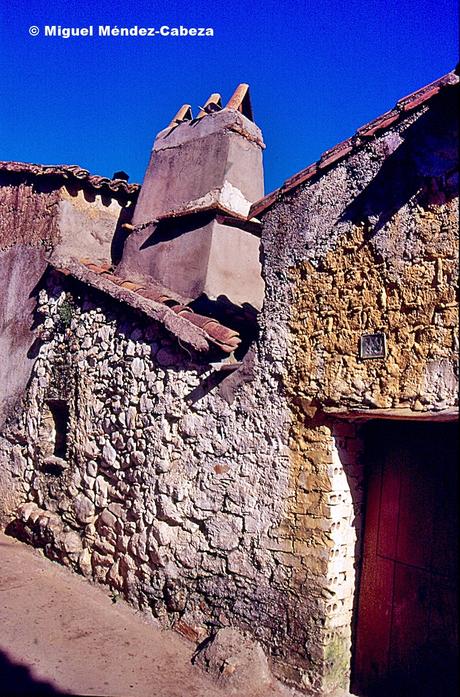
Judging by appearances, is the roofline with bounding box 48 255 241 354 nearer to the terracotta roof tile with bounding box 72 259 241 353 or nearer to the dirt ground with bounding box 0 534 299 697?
the terracotta roof tile with bounding box 72 259 241 353

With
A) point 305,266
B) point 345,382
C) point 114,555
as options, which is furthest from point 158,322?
point 114,555

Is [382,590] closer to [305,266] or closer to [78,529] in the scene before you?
[305,266]

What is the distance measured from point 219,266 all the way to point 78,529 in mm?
3304

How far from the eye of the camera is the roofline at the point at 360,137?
139 inches

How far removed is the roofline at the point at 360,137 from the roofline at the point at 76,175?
3.47 meters

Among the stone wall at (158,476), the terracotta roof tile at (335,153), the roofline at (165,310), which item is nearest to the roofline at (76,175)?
the roofline at (165,310)

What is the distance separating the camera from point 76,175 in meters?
7.07

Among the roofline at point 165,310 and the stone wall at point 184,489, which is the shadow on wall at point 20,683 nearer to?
the stone wall at point 184,489

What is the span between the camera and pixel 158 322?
16.7 ft

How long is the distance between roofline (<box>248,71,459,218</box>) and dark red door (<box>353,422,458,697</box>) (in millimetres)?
2010

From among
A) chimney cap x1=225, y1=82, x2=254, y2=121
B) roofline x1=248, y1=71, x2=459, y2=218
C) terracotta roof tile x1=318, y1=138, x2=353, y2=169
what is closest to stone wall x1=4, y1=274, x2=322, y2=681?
roofline x1=248, y1=71, x2=459, y2=218

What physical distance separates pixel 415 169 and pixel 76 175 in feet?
15.9

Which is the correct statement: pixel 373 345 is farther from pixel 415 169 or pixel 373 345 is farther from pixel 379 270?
pixel 415 169

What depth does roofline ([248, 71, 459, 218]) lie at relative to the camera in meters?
3.53
